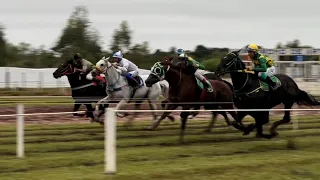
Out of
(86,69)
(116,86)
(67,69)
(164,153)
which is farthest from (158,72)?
(67,69)

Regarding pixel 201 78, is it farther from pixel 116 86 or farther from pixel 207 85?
pixel 116 86

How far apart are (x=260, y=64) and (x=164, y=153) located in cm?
423

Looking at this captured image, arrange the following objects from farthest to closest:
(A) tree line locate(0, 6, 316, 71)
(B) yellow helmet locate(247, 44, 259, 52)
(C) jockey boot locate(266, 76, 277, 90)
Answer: (A) tree line locate(0, 6, 316, 71), (C) jockey boot locate(266, 76, 277, 90), (B) yellow helmet locate(247, 44, 259, 52)

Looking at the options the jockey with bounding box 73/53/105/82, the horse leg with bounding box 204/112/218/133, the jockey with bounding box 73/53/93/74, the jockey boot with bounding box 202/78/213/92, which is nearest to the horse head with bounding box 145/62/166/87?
the jockey boot with bounding box 202/78/213/92

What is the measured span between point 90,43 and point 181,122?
49.5m

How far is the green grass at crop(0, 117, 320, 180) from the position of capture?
8656mm

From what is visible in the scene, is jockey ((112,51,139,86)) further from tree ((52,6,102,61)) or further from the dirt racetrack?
tree ((52,6,102,61))

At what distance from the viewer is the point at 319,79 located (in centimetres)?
3478

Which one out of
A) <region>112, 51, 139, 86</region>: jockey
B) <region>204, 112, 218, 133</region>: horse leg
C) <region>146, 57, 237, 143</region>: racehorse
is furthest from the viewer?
<region>112, 51, 139, 86</region>: jockey

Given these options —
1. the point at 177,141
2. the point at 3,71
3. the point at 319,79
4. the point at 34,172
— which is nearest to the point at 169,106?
the point at 177,141

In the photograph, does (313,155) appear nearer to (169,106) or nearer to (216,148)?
(216,148)

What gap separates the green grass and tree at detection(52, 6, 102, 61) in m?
45.2

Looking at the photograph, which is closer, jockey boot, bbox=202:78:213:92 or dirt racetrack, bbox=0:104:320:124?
dirt racetrack, bbox=0:104:320:124

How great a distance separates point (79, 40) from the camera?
59938 millimetres
